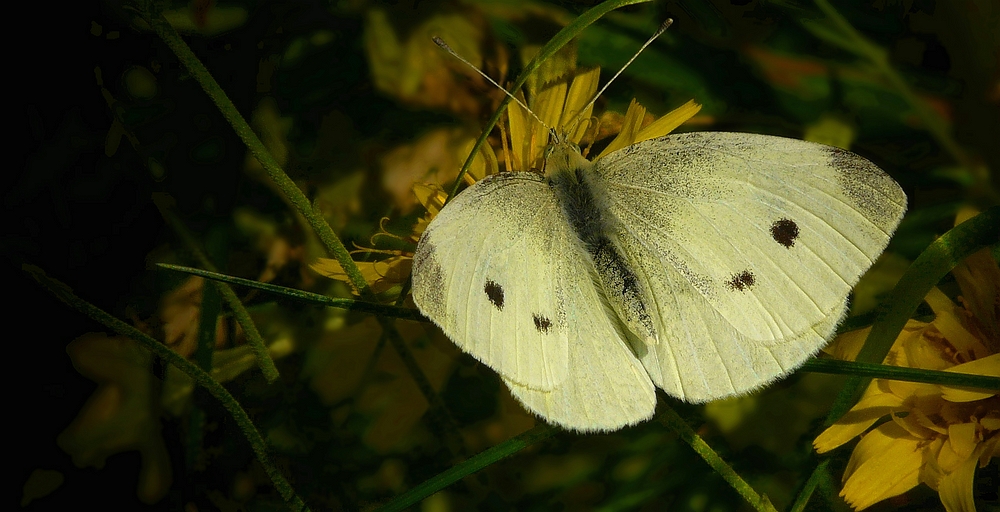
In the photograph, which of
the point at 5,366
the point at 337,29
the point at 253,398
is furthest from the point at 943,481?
the point at 5,366

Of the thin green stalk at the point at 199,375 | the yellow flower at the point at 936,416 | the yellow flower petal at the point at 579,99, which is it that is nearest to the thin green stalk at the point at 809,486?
the yellow flower at the point at 936,416

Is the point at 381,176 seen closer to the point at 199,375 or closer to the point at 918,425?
the point at 199,375

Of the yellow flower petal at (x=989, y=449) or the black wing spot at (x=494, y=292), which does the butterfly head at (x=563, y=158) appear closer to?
the black wing spot at (x=494, y=292)

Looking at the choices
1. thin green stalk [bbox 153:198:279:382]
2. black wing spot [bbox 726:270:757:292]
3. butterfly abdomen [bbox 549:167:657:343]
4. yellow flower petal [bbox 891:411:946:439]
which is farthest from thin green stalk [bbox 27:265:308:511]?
yellow flower petal [bbox 891:411:946:439]

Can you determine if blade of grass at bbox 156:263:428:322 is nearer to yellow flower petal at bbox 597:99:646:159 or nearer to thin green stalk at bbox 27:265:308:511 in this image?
thin green stalk at bbox 27:265:308:511

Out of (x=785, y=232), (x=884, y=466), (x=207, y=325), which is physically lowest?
(x=207, y=325)

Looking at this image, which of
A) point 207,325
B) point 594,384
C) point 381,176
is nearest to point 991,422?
point 594,384
